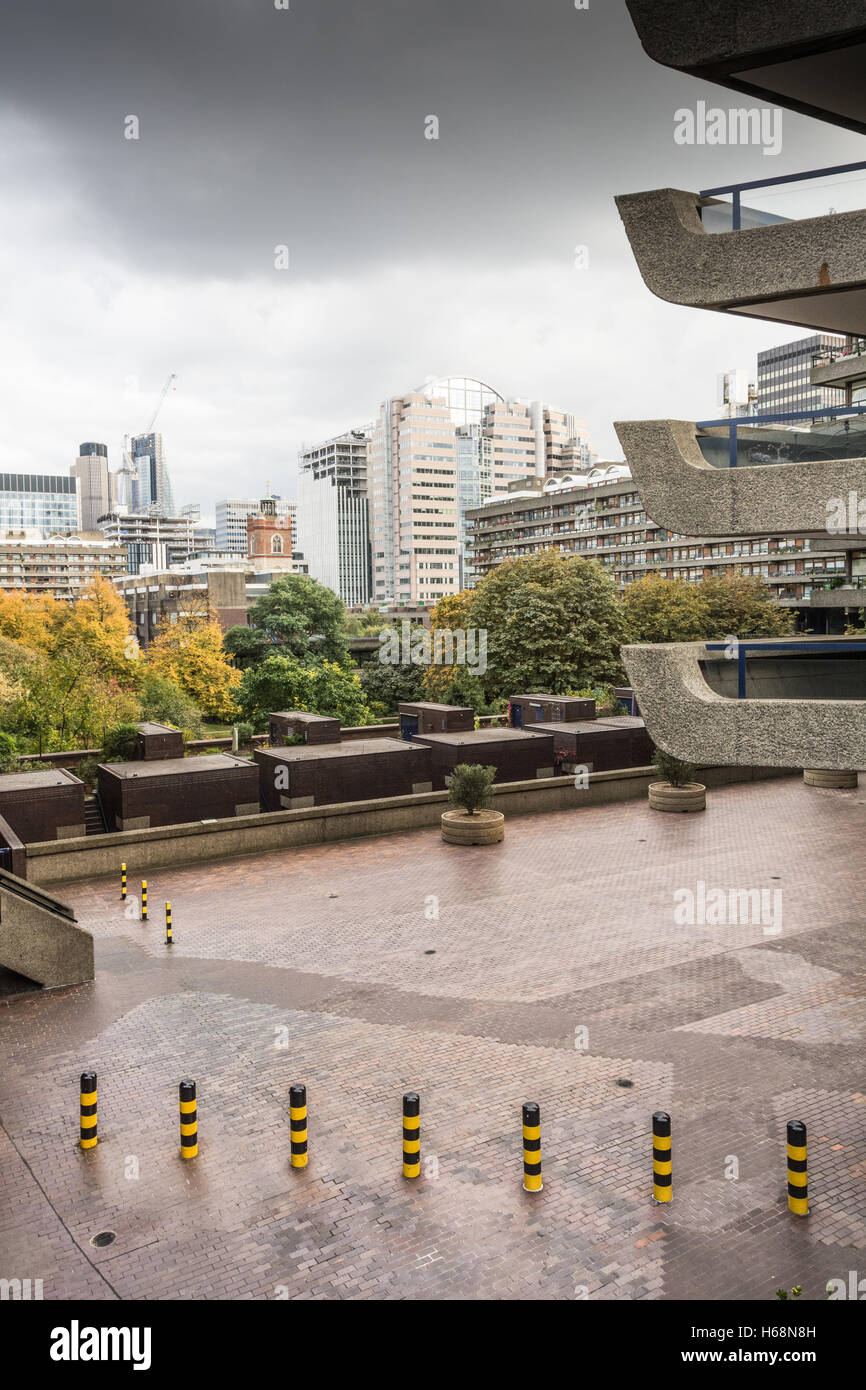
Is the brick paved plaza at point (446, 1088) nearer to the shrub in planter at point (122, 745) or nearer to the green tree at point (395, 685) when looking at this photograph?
the shrub in planter at point (122, 745)

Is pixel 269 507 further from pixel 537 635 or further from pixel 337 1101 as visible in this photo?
pixel 337 1101

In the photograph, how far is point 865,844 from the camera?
24156mm

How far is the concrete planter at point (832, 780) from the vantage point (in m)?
31.3

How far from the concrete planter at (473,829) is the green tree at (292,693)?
16.0 metres

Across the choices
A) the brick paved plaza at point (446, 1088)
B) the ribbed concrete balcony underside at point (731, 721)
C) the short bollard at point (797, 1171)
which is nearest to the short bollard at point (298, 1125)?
the brick paved plaza at point (446, 1088)

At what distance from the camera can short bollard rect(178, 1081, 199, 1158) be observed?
10312mm

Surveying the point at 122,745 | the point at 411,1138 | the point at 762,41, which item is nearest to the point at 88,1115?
the point at 411,1138

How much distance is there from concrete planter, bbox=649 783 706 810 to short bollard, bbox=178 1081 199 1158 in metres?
21.2

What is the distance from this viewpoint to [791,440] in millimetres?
9945

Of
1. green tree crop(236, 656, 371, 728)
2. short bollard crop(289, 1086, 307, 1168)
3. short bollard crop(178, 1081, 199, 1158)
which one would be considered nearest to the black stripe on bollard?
short bollard crop(178, 1081, 199, 1158)

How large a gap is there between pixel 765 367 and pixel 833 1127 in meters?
183

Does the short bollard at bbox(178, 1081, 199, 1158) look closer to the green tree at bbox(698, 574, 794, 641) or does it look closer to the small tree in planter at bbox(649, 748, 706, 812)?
the small tree in planter at bbox(649, 748, 706, 812)
